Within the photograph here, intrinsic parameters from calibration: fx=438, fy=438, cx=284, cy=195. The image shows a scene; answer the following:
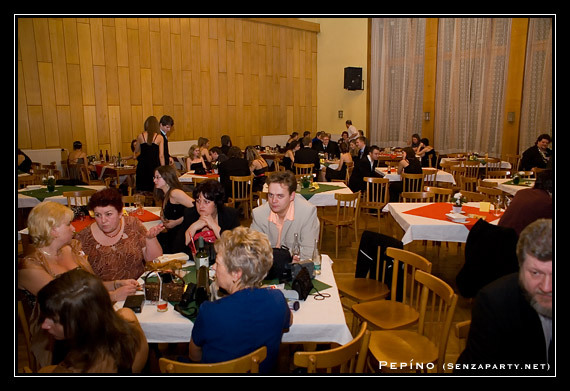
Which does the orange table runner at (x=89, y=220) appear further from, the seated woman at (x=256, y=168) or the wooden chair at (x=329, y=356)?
the seated woman at (x=256, y=168)

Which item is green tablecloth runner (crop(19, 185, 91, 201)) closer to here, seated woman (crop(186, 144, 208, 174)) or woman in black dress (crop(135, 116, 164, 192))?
woman in black dress (crop(135, 116, 164, 192))

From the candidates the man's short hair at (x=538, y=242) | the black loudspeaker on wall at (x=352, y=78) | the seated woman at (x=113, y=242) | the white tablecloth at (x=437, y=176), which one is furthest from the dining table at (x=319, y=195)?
the black loudspeaker on wall at (x=352, y=78)

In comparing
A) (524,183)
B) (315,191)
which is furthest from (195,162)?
(524,183)

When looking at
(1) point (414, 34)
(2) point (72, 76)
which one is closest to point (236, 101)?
(2) point (72, 76)

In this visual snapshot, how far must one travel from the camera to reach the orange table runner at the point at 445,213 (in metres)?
4.52

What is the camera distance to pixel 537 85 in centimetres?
1039

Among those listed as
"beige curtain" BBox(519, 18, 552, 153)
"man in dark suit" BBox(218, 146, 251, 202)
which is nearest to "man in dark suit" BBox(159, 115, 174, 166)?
"man in dark suit" BBox(218, 146, 251, 202)

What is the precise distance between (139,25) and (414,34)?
794 centimetres

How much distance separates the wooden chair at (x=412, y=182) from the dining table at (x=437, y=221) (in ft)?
5.45

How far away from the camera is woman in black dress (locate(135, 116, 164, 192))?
6707mm

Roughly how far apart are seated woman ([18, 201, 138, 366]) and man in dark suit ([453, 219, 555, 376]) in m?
1.92

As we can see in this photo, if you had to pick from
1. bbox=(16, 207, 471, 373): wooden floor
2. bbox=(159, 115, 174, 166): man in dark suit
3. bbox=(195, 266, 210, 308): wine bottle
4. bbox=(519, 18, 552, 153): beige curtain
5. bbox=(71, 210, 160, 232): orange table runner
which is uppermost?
bbox=(519, 18, 552, 153): beige curtain
